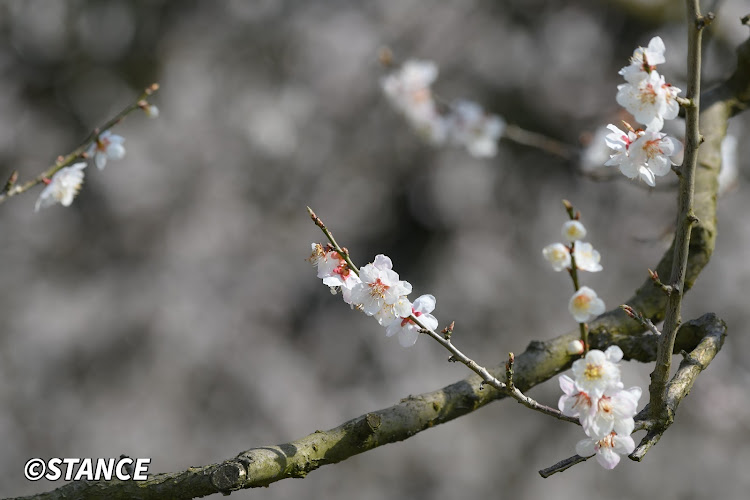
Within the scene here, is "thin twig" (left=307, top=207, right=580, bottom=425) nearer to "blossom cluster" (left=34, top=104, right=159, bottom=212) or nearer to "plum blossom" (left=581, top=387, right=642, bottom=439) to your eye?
"plum blossom" (left=581, top=387, right=642, bottom=439)

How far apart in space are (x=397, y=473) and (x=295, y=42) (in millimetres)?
2283

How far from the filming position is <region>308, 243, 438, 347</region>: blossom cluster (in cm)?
98

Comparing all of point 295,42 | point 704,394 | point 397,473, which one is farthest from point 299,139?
point 704,394

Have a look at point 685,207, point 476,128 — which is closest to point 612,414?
point 685,207

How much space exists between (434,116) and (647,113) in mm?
2176

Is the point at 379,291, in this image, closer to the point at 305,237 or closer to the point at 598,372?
the point at 598,372

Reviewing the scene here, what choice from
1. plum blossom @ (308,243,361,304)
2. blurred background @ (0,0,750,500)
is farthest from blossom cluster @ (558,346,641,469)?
Result: blurred background @ (0,0,750,500)

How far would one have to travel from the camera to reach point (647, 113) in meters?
0.91

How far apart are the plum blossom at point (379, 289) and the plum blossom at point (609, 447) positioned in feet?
0.96

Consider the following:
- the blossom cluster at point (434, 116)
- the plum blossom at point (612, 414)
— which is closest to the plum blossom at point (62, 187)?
the plum blossom at point (612, 414)

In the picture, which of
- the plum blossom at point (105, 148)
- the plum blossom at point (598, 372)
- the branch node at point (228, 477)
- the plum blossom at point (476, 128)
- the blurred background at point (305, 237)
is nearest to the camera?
the plum blossom at point (598, 372)

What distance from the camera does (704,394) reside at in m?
3.74

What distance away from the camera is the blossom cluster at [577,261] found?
2.79ft

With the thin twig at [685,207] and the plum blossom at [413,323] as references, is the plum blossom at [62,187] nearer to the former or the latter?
the plum blossom at [413,323]
